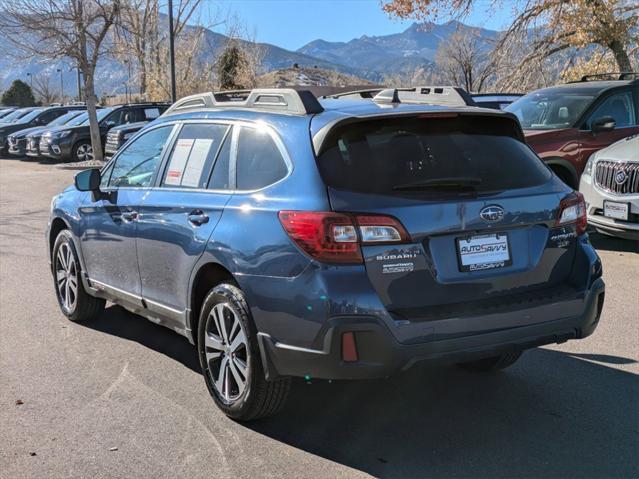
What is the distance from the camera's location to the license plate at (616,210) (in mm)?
7770

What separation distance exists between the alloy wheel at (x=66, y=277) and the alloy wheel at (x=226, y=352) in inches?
88.5

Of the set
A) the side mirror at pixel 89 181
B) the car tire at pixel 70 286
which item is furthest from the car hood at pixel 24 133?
the side mirror at pixel 89 181

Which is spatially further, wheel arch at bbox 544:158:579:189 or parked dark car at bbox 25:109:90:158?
parked dark car at bbox 25:109:90:158

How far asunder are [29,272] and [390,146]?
5679mm

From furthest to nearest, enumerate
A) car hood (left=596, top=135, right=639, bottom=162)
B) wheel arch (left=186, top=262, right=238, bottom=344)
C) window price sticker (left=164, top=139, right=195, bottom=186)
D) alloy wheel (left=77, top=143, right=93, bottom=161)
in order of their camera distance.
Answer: alloy wheel (left=77, top=143, right=93, bottom=161) → car hood (left=596, top=135, right=639, bottom=162) → window price sticker (left=164, top=139, right=195, bottom=186) → wheel arch (left=186, top=262, right=238, bottom=344)

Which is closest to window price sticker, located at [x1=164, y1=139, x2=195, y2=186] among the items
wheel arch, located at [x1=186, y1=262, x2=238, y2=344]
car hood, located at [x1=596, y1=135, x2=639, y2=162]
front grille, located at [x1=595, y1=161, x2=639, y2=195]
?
wheel arch, located at [x1=186, y1=262, x2=238, y2=344]

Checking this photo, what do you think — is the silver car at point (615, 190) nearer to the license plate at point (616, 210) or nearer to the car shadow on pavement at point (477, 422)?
the license plate at point (616, 210)

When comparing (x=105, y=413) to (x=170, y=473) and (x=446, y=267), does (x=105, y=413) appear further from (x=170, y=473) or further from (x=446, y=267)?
(x=446, y=267)

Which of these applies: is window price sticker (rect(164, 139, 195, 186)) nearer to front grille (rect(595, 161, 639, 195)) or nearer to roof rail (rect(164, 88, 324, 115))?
roof rail (rect(164, 88, 324, 115))

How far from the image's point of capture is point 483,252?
12.1 feet

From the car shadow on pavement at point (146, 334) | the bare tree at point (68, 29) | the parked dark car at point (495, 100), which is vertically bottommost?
the car shadow on pavement at point (146, 334)

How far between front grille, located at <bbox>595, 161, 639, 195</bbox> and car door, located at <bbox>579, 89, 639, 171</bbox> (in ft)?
4.40

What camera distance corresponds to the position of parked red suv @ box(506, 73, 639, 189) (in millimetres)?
9617

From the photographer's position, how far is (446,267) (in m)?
3.58
